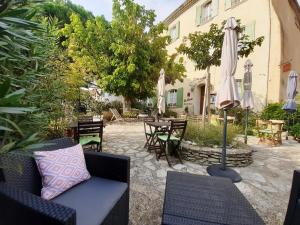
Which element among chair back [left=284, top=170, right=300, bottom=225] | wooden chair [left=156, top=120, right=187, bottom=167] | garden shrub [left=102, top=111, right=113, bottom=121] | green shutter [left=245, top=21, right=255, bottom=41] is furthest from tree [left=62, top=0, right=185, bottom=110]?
chair back [left=284, top=170, right=300, bottom=225]

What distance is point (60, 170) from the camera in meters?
1.99

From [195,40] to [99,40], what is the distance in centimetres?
679

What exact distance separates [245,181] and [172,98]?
1333cm

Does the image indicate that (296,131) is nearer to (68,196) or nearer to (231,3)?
(231,3)

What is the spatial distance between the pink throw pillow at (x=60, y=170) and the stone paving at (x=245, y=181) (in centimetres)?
92

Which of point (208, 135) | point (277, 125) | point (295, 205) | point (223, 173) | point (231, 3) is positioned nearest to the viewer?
point (295, 205)

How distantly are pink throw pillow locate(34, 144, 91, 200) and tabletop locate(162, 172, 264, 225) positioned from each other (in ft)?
2.93

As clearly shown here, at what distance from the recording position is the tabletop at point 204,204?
5.33 ft

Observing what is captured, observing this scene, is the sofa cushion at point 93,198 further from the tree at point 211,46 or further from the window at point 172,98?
the window at point 172,98

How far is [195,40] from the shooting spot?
22.2 ft

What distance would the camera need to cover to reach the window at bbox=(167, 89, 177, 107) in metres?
16.5

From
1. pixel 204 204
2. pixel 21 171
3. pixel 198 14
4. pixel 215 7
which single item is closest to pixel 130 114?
pixel 198 14

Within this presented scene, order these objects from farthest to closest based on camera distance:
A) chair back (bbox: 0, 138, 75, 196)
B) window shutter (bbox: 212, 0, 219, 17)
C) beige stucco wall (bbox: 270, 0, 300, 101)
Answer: window shutter (bbox: 212, 0, 219, 17)
beige stucco wall (bbox: 270, 0, 300, 101)
chair back (bbox: 0, 138, 75, 196)

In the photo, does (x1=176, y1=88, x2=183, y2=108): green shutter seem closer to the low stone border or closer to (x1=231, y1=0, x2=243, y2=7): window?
(x1=231, y1=0, x2=243, y2=7): window
